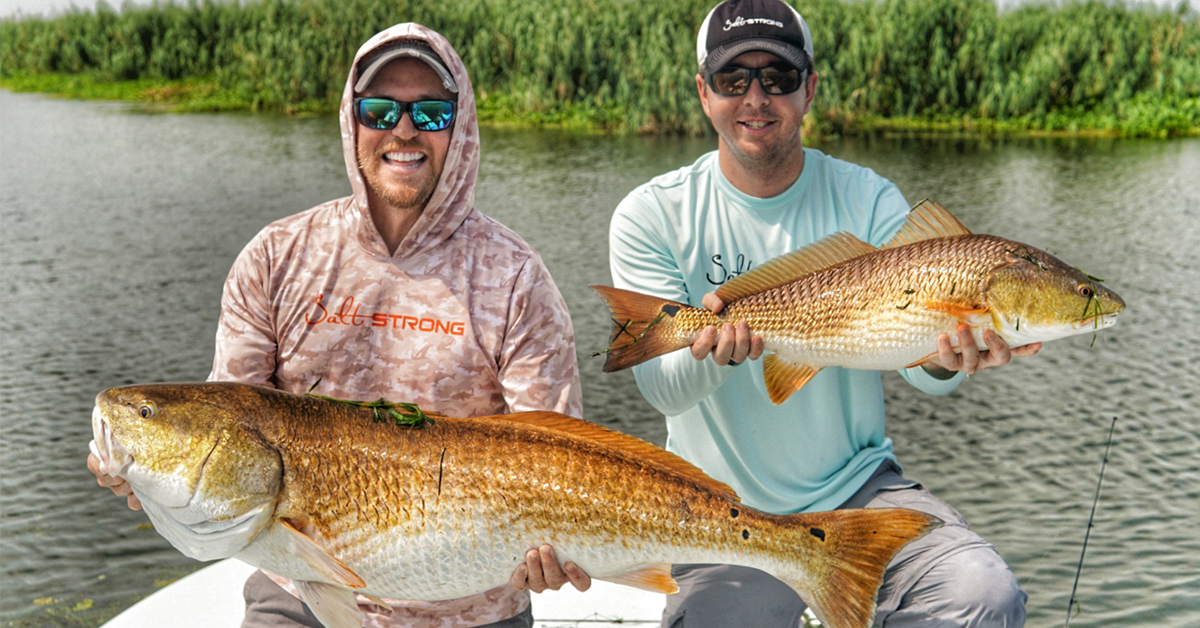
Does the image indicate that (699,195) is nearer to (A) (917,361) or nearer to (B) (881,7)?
(A) (917,361)

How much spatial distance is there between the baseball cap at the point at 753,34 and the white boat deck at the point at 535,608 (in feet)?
7.03

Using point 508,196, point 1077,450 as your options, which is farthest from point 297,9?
point 1077,450

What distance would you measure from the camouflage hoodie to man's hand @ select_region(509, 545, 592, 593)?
0.43 m

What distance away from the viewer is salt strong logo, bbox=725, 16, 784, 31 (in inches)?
147

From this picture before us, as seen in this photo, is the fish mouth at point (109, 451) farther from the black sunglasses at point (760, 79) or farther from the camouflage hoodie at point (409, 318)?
the black sunglasses at point (760, 79)

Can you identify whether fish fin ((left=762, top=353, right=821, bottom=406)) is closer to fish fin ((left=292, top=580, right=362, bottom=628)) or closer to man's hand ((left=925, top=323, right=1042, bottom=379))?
man's hand ((left=925, top=323, right=1042, bottom=379))

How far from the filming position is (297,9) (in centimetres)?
4091

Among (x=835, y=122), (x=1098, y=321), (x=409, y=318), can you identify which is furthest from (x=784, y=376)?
(x=835, y=122)

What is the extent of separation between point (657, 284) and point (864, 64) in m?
27.6

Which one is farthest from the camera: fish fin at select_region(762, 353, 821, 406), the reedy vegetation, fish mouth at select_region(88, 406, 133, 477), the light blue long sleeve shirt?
the reedy vegetation

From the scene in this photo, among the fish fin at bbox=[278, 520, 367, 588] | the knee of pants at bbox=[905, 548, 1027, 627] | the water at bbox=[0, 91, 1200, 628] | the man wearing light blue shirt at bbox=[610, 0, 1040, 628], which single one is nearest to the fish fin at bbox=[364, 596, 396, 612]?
the fish fin at bbox=[278, 520, 367, 588]

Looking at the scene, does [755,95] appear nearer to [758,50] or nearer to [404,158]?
[758,50]

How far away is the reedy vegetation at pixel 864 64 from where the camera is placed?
29125 mm

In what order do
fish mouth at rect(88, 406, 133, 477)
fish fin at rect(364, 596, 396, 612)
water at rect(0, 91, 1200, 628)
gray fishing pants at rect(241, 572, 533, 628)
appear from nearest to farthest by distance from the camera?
fish mouth at rect(88, 406, 133, 477) → fish fin at rect(364, 596, 396, 612) → gray fishing pants at rect(241, 572, 533, 628) → water at rect(0, 91, 1200, 628)
